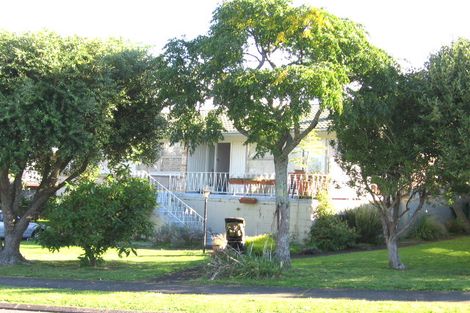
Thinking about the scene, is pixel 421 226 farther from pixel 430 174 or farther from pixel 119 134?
pixel 119 134

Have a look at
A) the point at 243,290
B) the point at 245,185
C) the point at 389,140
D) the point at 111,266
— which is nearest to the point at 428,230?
the point at 245,185

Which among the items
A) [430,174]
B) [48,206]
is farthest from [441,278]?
[48,206]

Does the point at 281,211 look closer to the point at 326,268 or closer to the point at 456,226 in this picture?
the point at 326,268

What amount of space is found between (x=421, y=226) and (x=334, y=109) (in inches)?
475

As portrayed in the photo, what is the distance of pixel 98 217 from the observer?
45.8ft

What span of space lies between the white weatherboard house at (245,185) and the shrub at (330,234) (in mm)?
436

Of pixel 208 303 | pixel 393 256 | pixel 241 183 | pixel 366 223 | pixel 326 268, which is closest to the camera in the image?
pixel 208 303

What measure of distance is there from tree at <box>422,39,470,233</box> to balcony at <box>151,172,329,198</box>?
7.78 meters

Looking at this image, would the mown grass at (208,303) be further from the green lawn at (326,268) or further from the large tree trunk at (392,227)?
the large tree trunk at (392,227)

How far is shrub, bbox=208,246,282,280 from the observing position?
12078 mm

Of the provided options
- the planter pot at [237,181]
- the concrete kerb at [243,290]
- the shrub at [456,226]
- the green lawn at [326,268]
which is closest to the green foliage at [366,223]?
the green lawn at [326,268]

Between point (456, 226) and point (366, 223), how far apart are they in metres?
5.94

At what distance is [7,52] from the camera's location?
13383 mm

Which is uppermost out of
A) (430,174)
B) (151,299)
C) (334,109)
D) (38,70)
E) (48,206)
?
(38,70)
